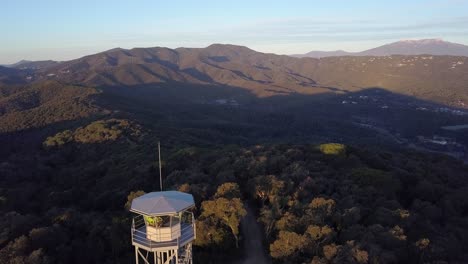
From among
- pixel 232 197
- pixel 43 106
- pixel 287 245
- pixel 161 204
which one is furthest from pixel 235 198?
pixel 43 106

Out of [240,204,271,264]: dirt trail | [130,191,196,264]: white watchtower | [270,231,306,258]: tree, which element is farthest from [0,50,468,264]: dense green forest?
[130,191,196,264]: white watchtower

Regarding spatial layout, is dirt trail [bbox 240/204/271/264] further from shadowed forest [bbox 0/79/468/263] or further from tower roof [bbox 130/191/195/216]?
tower roof [bbox 130/191/195/216]

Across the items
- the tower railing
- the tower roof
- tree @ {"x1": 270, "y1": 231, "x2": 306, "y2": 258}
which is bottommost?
tree @ {"x1": 270, "y1": 231, "x2": 306, "y2": 258}

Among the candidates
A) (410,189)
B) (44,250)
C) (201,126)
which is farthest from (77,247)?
(201,126)

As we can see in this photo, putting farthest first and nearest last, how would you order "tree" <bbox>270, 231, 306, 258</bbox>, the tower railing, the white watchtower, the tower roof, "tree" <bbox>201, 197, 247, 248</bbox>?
"tree" <bbox>201, 197, 247, 248</bbox> < "tree" <bbox>270, 231, 306, 258</bbox> < the tower railing < the white watchtower < the tower roof

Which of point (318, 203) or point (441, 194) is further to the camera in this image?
point (441, 194)

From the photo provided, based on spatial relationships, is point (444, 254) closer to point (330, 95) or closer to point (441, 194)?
point (441, 194)

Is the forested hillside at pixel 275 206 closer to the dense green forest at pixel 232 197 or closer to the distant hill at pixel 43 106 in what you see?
the dense green forest at pixel 232 197
